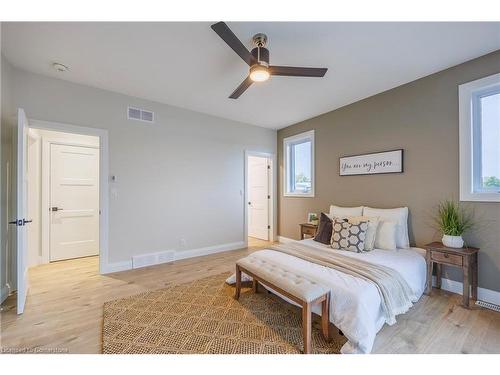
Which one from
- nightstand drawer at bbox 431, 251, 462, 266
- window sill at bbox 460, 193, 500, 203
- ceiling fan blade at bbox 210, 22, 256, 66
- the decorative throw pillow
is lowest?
nightstand drawer at bbox 431, 251, 462, 266

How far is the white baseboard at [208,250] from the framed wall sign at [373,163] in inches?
99.6

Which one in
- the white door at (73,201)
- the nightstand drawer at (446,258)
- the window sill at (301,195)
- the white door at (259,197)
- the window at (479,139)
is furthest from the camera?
the white door at (259,197)

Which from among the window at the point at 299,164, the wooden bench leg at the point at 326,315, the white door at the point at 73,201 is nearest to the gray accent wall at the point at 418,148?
the window at the point at 299,164

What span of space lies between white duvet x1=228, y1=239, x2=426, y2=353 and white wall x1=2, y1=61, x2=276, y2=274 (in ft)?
6.79

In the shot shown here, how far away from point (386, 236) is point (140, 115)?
159 inches

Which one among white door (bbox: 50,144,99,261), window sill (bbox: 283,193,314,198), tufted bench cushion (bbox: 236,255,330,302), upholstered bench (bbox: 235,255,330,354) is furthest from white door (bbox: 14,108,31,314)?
window sill (bbox: 283,193,314,198)

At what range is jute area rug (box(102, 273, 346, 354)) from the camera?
1677 mm

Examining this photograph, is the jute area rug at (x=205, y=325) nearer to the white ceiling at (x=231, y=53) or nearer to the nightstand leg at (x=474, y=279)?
the nightstand leg at (x=474, y=279)

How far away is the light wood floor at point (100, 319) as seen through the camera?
5.65ft

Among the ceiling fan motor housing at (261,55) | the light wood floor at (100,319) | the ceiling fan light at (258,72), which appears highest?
the ceiling fan motor housing at (261,55)

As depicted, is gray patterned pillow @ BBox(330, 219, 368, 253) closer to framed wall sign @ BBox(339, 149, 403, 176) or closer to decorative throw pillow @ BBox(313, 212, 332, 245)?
decorative throw pillow @ BBox(313, 212, 332, 245)

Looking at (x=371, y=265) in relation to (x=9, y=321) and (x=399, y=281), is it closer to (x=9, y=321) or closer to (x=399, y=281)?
(x=399, y=281)

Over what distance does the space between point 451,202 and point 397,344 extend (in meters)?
1.88

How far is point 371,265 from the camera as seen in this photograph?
7.09 ft
